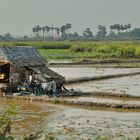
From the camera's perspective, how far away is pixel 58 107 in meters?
15.1

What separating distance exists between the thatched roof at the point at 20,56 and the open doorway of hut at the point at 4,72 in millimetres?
847

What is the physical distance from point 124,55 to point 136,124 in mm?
36997

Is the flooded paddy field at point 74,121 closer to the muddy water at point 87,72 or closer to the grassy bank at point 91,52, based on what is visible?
the muddy water at point 87,72

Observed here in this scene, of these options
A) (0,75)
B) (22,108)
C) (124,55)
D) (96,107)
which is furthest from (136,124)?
(124,55)

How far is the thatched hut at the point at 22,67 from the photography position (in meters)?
18.8

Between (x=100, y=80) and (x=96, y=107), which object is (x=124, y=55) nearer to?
(x=100, y=80)

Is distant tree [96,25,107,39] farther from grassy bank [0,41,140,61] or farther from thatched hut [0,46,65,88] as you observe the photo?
thatched hut [0,46,65,88]

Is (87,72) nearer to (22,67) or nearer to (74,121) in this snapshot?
(22,67)

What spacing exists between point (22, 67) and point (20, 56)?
539mm

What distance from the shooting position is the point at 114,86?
70.7ft

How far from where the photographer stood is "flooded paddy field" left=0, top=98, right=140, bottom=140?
10422 mm

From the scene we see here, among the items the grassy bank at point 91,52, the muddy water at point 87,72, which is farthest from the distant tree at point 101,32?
the muddy water at point 87,72

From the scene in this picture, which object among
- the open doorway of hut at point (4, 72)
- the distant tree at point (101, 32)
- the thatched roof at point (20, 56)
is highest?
the distant tree at point (101, 32)

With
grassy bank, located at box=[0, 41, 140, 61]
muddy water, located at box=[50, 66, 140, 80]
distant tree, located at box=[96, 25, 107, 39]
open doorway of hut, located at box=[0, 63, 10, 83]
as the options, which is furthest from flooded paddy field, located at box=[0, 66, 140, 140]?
distant tree, located at box=[96, 25, 107, 39]
